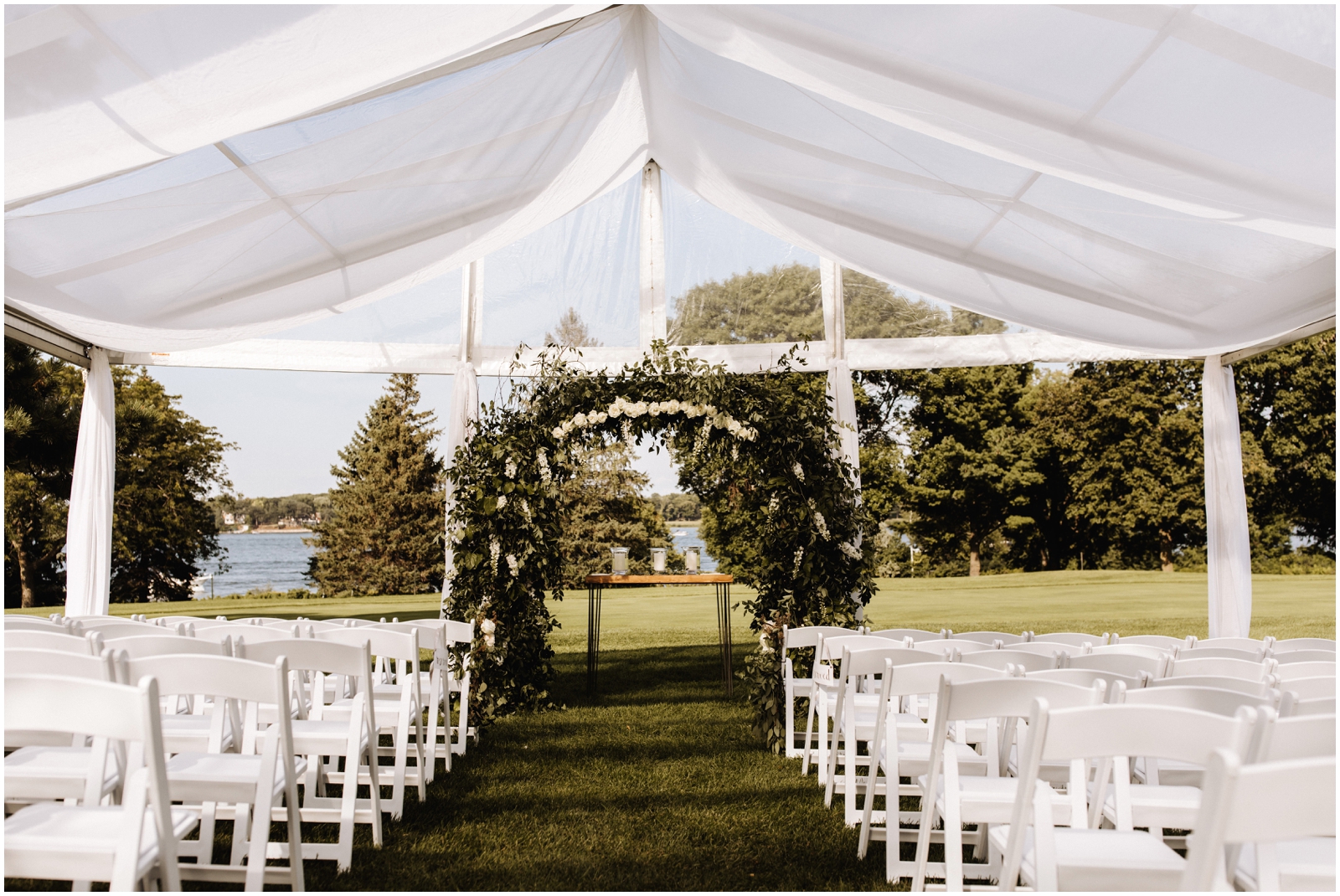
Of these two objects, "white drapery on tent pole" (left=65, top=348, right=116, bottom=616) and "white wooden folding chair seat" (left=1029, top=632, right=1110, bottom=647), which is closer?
"white wooden folding chair seat" (left=1029, top=632, right=1110, bottom=647)

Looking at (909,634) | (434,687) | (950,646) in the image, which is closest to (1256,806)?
(950,646)

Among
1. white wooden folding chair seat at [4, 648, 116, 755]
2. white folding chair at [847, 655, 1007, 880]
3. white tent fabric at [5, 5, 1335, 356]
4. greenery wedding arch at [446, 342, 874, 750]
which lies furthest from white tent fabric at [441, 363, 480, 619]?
white wooden folding chair seat at [4, 648, 116, 755]

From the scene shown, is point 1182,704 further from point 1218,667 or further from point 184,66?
point 184,66

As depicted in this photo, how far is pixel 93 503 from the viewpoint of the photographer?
6.66 m

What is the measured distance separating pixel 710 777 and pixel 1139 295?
3.71 meters

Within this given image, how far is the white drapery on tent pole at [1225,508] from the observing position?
6.86m

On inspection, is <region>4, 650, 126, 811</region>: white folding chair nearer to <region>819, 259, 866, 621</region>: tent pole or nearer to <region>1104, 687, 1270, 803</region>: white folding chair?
<region>1104, 687, 1270, 803</region>: white folding chair

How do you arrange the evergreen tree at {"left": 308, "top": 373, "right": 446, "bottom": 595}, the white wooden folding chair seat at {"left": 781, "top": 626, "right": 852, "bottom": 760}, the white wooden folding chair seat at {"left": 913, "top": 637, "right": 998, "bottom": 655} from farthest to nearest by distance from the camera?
the evergreen tree at {"left": 308, "top": 373, "right": 446, "bottom": 595} < the white wooden folding chair seat at {"left": 781, "top": 626, "right": 852, "bottom": 760} < the white wooden folding chair seat at {"left": 913, "top": 637, "right": 998, "bottom": 655}

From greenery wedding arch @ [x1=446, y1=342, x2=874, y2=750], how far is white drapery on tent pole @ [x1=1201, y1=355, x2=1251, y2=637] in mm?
3135

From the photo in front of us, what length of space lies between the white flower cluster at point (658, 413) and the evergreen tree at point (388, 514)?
1916cm

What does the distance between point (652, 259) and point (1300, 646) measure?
18.9ft

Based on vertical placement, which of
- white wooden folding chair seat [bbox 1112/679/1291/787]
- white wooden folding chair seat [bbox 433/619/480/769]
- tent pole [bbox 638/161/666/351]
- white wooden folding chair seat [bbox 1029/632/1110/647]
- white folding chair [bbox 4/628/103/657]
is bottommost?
white wooden folding chair seat [bbox 433/619/480/769]

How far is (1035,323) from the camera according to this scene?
610cm

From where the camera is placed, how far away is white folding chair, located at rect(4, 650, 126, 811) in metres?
2.44
